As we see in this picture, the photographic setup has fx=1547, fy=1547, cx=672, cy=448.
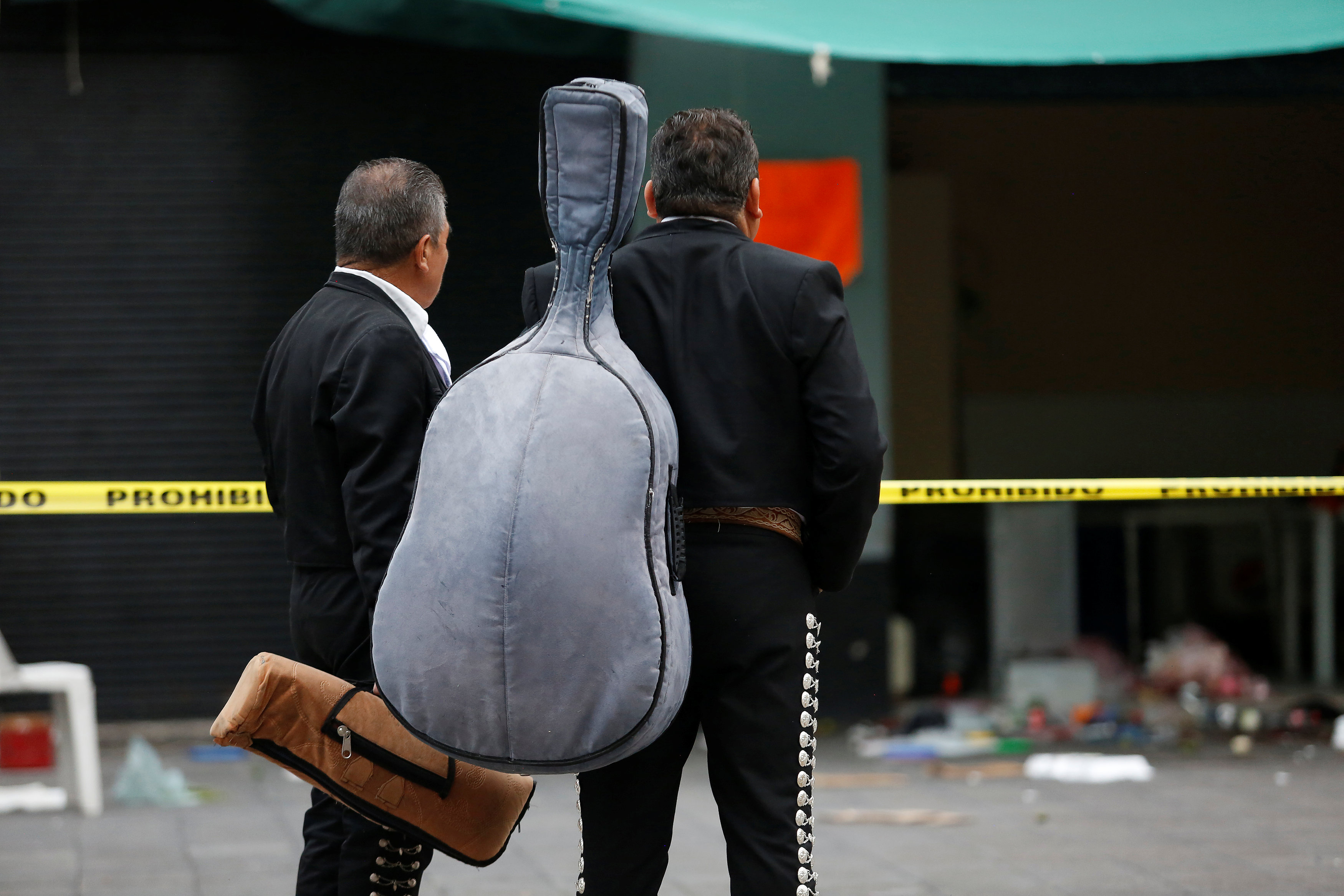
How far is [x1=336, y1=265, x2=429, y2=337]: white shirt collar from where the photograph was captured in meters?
3.37

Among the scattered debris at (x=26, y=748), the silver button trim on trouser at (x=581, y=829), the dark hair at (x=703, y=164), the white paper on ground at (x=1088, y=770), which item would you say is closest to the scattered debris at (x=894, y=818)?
the white paper on ground at (x=1088, y=770)

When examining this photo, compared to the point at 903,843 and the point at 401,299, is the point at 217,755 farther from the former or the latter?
the point at 401,299

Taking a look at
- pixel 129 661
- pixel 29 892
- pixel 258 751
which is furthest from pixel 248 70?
pixel 258 751

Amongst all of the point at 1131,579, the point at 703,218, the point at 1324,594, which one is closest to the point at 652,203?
the point at 703,218

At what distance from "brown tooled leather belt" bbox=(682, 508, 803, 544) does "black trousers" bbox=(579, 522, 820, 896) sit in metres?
0.01

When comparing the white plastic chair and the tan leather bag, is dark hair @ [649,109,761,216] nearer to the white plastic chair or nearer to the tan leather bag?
the tan leather bag

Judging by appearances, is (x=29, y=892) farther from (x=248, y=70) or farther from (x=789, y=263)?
(x=248, y=70)

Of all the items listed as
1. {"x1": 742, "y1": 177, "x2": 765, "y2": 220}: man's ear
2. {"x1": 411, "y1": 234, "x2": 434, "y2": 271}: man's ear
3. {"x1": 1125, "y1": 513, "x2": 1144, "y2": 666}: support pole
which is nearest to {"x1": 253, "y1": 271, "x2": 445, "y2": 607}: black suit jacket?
{"x1": 411, "y1": 234, "x2": 434, "y2": 271}: man's ear

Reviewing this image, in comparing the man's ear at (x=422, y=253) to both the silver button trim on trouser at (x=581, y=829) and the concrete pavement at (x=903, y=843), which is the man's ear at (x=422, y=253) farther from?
the concrete pavement at (x=903, y=843)

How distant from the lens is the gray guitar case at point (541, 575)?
2.60m

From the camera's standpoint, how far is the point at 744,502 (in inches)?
113

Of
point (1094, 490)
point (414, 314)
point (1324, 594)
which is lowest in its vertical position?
point (1324, 594)

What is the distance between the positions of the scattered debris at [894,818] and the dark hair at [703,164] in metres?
3.62

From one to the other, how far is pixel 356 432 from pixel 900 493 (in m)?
2.86
